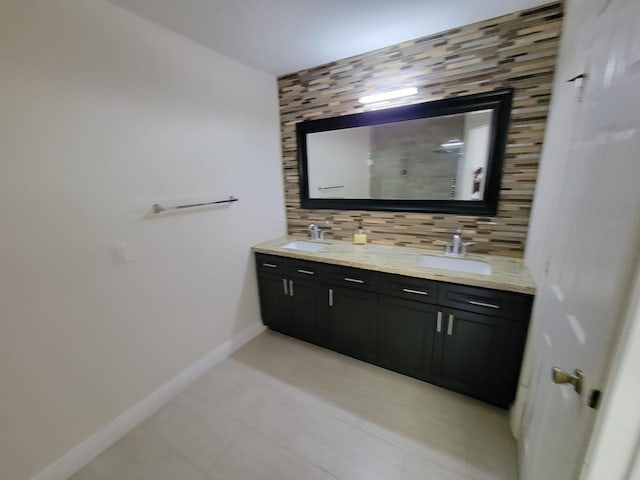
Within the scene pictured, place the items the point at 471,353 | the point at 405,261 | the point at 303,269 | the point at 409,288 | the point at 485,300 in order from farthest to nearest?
1. the point at 303,269
2. the point at 405,261
3. the point at 409,288
4. the point at 471,353
5. the point at 485,300

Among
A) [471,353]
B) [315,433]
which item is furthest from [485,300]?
[315,433]

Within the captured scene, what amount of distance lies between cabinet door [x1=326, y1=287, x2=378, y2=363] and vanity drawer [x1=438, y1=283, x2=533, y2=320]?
0.51m

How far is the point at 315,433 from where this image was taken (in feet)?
5.50

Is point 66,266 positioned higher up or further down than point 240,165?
further down

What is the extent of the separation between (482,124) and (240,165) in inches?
75.4

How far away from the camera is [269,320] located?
8.87 ft

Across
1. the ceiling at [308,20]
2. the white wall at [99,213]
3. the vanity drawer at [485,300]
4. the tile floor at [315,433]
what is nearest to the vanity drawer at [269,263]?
the white wall at [99,213]

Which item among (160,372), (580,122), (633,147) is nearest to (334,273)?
(160,372)

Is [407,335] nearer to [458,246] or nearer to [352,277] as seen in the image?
[352,277]

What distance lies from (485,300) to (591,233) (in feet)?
3.19

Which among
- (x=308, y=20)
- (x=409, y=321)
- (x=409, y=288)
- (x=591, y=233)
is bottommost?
(x=409, y=321)

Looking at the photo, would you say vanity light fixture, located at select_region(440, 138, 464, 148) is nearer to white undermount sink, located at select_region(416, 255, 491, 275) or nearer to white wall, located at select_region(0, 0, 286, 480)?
white undermount sink, located at select_region(416, 255, 491, 275)

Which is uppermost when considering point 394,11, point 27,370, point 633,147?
point 394,11

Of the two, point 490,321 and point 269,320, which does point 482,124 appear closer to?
point 490,321
